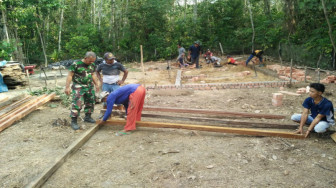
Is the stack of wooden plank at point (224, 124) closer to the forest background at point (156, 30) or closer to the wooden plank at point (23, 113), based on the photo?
the wooden plank at point (23, 113)

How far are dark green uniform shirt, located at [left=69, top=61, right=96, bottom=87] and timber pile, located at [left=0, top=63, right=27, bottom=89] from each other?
555 centimetres

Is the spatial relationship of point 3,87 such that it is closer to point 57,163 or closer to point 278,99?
point 57,163

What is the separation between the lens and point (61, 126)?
482 cm

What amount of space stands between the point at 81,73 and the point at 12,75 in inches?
223

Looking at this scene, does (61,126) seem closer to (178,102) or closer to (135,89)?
(135,89)

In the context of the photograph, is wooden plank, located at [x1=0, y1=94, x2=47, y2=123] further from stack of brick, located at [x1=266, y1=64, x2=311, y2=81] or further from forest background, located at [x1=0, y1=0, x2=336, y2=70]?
forest background, located at [x1=0, y1=0, x2=336, y2=70]

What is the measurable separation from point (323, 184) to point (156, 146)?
2.30m

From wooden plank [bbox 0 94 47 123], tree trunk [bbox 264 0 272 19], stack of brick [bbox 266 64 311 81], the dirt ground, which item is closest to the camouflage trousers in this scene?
the dirt ground

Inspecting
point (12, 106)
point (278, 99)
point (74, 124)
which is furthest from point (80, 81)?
point (278, 99)

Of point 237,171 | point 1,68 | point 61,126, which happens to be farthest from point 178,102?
point 1,68

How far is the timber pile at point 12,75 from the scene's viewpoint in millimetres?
8406

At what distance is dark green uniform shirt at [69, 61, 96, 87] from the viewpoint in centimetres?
444

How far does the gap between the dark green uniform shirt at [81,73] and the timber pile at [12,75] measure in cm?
555

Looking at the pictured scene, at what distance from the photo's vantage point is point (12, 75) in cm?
856
